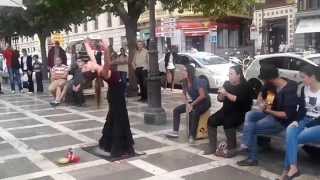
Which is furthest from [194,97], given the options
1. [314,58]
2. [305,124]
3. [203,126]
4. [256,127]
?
[314,58]

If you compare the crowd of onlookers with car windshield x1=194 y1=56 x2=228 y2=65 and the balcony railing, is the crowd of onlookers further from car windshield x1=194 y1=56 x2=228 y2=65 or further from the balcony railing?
the balcony railing

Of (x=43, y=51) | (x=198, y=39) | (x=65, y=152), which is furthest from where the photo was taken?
(x=198, y=39)

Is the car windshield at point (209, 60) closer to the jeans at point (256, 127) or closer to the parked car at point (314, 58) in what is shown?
the parked car at point (314, 58)

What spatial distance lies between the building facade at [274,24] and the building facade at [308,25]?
2997mm

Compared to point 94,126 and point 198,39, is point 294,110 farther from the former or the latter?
point 198,39

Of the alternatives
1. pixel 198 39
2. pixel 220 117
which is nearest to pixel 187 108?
pixel 220 117

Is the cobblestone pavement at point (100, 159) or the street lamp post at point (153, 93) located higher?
the street lamp post at point (153, 93)

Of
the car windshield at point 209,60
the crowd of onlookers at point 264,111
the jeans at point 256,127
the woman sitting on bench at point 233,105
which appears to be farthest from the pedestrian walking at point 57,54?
the jeans at point 256,127

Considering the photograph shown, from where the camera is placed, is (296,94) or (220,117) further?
(220,117)

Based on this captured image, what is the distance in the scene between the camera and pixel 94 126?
1045 cm

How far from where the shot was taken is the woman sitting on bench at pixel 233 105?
293 inches

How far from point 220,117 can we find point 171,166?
3.48ft

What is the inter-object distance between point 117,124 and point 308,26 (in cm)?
3281

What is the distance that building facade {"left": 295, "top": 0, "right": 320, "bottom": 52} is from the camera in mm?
37375
